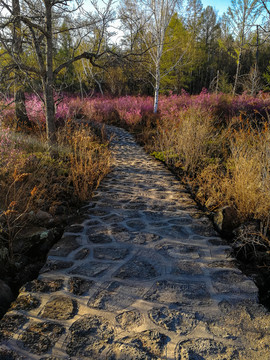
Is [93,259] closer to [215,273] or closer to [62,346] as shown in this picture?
[62,346]

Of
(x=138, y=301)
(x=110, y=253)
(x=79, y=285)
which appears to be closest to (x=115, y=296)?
(x=138, y=301)

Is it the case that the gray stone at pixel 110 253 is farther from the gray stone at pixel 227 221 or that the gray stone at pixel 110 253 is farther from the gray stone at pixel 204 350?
the gray stone at pixel 227 221

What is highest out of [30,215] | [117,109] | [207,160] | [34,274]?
[117,109]

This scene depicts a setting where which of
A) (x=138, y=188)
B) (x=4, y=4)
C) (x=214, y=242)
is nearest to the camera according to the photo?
(x=214, y=242)

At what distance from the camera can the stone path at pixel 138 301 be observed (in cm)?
170

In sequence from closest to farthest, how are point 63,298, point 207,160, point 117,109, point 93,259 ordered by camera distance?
point 63,298, point 93,259, point 207,160, point 117,109

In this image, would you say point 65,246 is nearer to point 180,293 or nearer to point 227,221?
point 180,293

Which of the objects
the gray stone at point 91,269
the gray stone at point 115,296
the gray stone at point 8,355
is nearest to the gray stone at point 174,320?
the gray stone at point 115,296

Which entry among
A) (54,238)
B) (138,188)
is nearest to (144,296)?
(54,238)

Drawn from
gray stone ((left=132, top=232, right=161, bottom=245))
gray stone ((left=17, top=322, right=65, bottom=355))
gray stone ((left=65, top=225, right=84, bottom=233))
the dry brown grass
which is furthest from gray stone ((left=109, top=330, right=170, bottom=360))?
gray stone ((left=65, top=225, right=84, bottom=233))

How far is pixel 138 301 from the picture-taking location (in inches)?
83.4

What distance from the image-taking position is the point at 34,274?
Result: 8.46 feet

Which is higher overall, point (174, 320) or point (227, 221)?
point (227, 221)

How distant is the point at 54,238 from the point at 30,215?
0.46 metres
